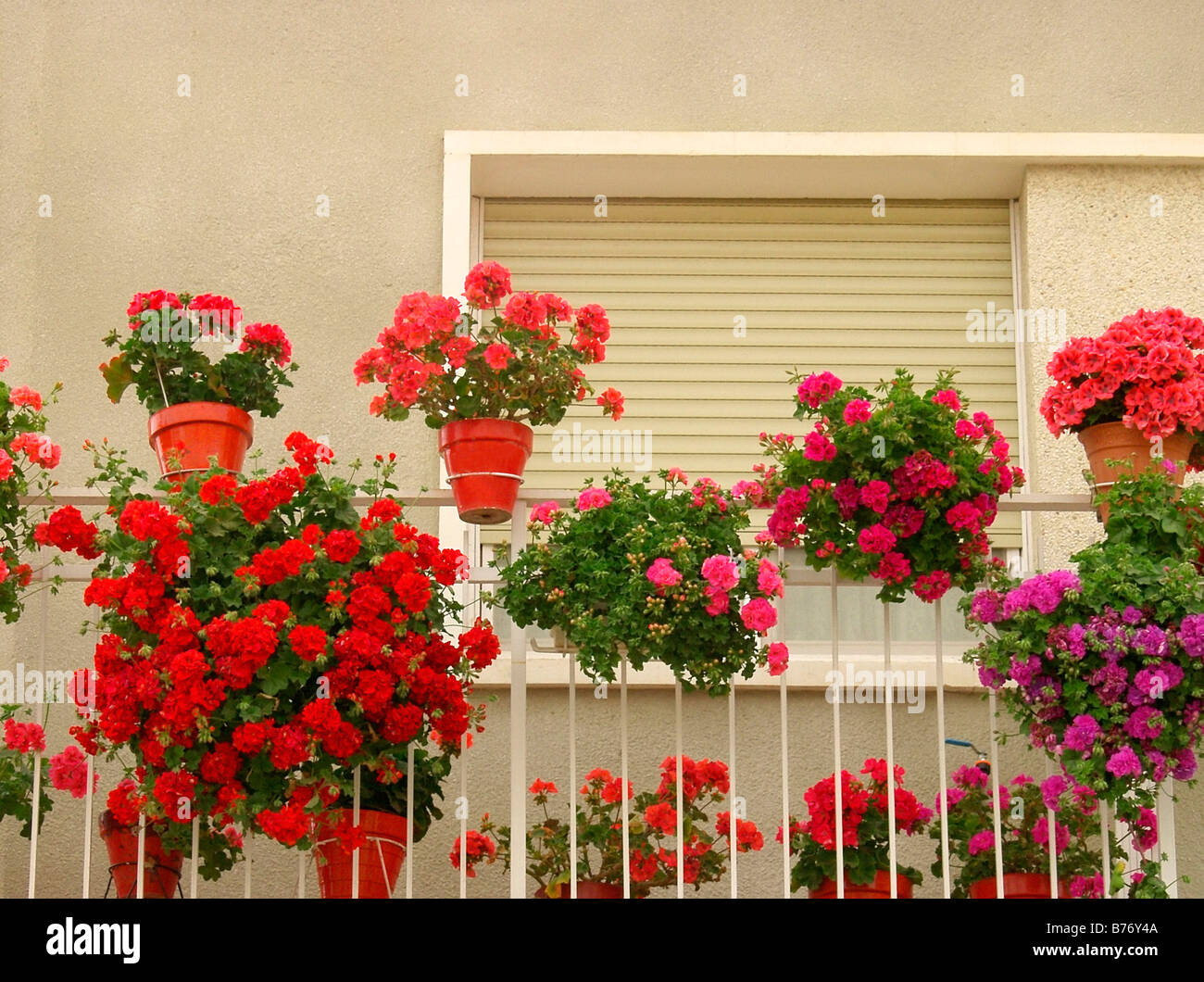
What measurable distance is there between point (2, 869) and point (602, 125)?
3.74 meters

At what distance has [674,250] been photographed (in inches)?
288

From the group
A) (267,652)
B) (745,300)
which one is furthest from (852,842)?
(745,300)

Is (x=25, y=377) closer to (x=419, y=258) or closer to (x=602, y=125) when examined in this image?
(x=419, y=258)

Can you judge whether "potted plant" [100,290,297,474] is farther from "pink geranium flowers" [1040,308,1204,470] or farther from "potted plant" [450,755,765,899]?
"pink geranium flowers" [1040,308,1204,470]

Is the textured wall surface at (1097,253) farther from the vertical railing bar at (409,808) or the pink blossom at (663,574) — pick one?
the vertical railing bar at (409,808)

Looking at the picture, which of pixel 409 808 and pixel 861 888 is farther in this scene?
pixel 861 888

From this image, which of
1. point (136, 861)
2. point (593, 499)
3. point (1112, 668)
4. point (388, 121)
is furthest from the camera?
point (388, 121)

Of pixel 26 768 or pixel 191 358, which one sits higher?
pixel 191 358

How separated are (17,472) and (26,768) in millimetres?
871

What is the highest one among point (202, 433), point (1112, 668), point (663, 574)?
point (202, 433)

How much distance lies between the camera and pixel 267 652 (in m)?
4.51

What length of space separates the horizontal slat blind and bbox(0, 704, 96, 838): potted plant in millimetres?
2427

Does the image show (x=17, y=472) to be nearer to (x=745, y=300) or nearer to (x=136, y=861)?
(x=136, y=861)
